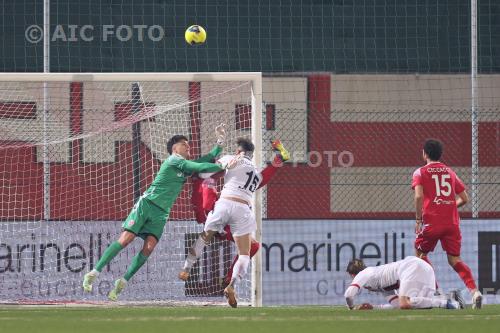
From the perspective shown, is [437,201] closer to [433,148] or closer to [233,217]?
[433,148]

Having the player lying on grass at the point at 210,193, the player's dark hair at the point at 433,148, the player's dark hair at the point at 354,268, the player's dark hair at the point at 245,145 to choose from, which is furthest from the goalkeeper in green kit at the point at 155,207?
the player's dark hair at the point at 433,148

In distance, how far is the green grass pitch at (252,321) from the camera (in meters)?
8.52

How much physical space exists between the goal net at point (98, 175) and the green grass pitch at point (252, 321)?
361 cm

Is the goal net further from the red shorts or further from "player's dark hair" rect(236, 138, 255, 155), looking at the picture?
the red shorts

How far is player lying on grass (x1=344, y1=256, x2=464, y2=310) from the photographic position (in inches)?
448

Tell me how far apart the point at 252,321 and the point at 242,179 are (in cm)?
359

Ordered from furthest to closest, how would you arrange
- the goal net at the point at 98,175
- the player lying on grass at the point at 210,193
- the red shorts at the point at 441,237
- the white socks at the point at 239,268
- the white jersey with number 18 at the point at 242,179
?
the goal net at the point at 98,175 → the player lying on grass at the point at 210,193 → the white jersey with number 18 at the point at 242,179 → the white socks at the point at 239,268 → the red shorts at the point at 441,237

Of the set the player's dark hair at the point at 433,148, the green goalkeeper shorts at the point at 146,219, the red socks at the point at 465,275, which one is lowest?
the red socks at the point at 465,275

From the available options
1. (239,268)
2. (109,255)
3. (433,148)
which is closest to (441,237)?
(433,148)

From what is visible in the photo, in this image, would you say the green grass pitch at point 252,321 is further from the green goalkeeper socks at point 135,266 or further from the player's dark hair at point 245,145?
the player's dark hair at point 245,145

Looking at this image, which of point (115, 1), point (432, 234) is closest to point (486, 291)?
point (432, 234)

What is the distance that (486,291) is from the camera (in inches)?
591

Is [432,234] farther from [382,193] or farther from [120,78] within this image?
[382,193]

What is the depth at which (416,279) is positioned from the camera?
1135 cm
